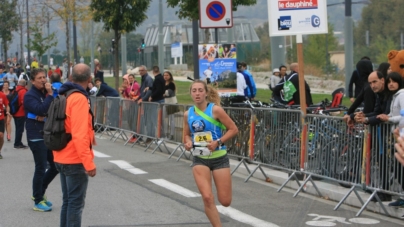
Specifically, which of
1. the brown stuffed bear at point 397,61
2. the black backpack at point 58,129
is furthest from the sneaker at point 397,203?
the black backpack at point 58,129

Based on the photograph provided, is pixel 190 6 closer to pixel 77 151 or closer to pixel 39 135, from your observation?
pixel 39 135

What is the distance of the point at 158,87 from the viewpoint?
1869 cm

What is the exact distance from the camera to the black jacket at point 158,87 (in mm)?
18656

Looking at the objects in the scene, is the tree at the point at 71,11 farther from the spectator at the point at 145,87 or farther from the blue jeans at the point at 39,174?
the blue jeans at the point at 39,174

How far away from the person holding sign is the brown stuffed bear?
327cm

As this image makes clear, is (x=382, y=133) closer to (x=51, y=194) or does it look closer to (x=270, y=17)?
(x=270, y=17)

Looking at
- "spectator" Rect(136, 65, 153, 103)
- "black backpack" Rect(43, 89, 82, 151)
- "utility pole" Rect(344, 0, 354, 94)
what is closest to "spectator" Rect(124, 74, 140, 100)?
"spectator" Rect(136, 65, 153, 103)

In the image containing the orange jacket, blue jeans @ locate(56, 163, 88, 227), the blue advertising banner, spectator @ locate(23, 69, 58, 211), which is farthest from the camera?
the blue advertising banner

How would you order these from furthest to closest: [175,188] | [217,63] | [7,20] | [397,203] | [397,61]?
1. [7,20]
2. [217,63]
3. [175,188]
4. [397,61]
5. [397,203]

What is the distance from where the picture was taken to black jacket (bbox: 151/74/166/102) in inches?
734

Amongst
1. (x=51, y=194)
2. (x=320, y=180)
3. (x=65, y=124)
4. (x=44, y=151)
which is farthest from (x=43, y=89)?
(x=320, y=180)

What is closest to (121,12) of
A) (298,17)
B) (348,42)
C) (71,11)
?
(348,42)

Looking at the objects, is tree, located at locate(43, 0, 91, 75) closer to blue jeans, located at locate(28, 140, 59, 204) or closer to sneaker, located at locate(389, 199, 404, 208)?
blue jeans, located at locate(28, 140, 59, 204)

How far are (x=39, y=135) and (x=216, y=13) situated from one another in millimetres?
6878
